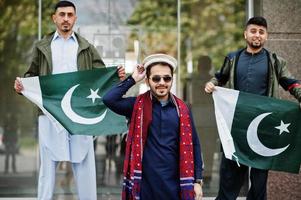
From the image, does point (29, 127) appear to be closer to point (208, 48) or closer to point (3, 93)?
point (3, 93)

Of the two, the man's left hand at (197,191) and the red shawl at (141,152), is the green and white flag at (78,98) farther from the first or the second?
the man's left hand at (197,191)

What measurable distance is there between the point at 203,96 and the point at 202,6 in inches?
69.9

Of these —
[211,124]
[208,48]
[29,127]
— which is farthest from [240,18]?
[29,127]

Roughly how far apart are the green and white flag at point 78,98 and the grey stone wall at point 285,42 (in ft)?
8.47

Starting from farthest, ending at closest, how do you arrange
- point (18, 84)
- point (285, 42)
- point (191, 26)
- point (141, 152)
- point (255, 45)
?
point (191, 26) < point (285, 42) < point (18, 84) < point (255, 45) < point (141, 152)

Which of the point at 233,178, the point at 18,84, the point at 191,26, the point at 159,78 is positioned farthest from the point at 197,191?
the point at 191,26

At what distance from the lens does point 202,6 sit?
1106cm

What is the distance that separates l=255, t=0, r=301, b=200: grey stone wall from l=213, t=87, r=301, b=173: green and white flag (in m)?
1.67

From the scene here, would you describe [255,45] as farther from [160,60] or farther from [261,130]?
[160,60]

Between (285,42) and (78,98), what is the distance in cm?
A: 312

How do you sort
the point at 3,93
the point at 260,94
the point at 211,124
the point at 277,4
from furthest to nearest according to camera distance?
the point at 3,93 < the point at 211,124 < the point at 277,4 < the point at 260,94

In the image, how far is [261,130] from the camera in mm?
6602

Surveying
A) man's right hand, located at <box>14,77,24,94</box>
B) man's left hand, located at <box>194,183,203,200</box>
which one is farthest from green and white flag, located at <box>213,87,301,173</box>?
man's right hand, located at <box>14,77,24,94</box>

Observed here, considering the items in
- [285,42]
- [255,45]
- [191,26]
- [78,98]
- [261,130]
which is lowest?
[261,130]
